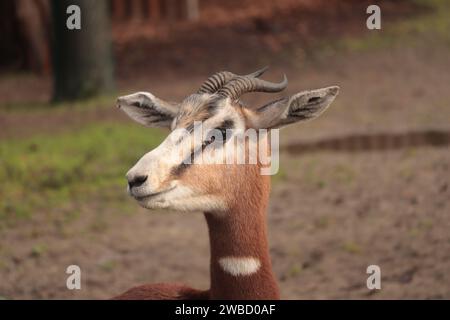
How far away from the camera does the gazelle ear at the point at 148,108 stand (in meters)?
6.18

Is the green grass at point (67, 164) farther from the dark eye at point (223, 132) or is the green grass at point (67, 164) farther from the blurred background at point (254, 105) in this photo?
the dark eye at point (223, 132)

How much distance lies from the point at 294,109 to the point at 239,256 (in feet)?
3.20

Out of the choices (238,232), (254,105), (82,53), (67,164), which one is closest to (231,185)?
(238,232)

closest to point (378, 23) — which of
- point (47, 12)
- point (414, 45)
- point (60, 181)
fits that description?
point (414, 45)

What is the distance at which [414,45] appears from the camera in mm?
19281

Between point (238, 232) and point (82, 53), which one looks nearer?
point (238, 232)

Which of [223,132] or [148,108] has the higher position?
[148,108]

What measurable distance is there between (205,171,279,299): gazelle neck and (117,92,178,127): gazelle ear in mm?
792

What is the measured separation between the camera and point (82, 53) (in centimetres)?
1681

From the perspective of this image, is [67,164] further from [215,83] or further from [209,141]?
[209,141]

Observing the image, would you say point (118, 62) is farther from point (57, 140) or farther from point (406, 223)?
point (406, 223)

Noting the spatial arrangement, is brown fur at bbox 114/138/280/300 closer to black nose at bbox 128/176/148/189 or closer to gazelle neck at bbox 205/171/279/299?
gazelle neck at bbox 205/171/279/299

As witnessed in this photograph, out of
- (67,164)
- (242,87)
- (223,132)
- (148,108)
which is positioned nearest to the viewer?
(223,132)
